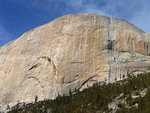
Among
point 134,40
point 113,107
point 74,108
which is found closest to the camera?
point 113,107

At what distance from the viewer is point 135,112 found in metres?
34.0

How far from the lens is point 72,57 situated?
6969 cm

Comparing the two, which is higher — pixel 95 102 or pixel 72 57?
pixel 72 57

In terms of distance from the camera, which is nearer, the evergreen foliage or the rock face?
the evergreen foliage

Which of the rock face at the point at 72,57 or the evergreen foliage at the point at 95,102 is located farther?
the rock face at the point at 72,57

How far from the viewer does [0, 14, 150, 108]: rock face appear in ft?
220

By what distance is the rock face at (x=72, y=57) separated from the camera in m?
66.9

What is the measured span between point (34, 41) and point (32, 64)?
29.3 ft

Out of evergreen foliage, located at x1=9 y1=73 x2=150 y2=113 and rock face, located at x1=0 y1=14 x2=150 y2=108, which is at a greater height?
rock face, located at x1=0 y1=14 x2=150 y2=108

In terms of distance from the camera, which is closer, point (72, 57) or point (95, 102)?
point (95, 102)

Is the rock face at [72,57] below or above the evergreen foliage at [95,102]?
above

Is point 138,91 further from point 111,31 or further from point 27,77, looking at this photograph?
point 27,77

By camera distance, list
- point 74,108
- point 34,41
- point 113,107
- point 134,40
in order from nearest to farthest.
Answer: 1. point 113,107
2. point 74,108
3. point 134,40
4. point 34,41

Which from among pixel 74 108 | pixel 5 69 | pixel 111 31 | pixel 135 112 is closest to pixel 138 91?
pixel 135 112
